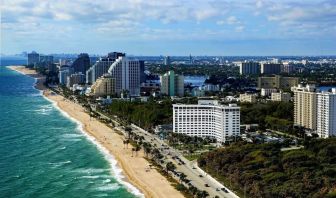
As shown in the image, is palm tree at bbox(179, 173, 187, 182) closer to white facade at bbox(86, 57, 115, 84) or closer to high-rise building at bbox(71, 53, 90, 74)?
white facade at bbox(86, 57, 115, 84)

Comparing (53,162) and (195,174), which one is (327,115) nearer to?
(195,174)

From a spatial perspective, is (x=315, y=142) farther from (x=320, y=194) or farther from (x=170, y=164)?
(x=320, y=194)

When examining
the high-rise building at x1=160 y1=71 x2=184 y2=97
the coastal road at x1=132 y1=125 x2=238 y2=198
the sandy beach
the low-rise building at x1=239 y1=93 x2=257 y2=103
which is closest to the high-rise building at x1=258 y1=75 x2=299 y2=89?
the high-rise building at x1=160 y1=71 x2=184 y2=97

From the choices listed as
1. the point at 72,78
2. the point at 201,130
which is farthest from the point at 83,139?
the point at 72,78

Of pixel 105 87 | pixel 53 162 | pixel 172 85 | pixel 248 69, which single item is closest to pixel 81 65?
pixel 105 87

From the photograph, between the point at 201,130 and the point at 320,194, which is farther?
the point at 201,130

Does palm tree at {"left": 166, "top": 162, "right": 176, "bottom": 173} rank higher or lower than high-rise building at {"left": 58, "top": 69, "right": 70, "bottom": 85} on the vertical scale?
lower
